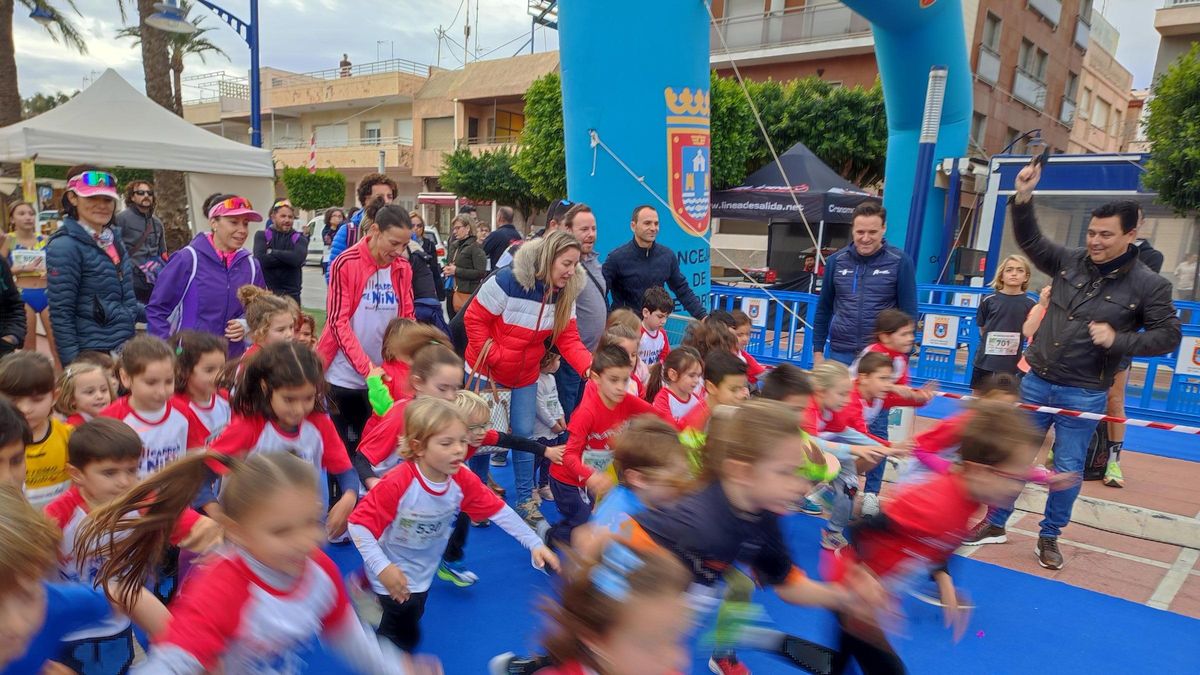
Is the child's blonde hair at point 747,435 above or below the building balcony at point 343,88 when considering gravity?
below

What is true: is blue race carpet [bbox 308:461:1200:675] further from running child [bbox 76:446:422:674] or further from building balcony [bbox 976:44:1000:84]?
building balcony [bbox 976:44:1000:84]

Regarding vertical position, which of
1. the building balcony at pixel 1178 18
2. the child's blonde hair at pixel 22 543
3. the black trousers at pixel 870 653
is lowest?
the black trousers at pixel 870 653

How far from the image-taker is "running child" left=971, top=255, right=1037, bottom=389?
233 inches

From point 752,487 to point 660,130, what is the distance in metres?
5.10

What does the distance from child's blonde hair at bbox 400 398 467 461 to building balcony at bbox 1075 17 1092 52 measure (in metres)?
36.1

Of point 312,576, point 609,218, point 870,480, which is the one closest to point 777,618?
point 870,480

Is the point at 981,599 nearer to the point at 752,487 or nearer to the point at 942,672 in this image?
the point at 942,672

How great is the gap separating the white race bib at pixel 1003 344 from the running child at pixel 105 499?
597 centimetres

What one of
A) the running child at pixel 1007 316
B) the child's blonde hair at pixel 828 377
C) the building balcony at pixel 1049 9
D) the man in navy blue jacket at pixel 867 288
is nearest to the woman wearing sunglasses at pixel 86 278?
the child's blonde hair at pixel 828 377

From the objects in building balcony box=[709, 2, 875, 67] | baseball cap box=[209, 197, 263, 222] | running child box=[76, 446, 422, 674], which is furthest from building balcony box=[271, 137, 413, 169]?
running child box=[76, 446, 422, 674]

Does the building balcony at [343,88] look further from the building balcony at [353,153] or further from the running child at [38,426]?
the running child at [38,426]

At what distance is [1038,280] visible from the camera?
53.6ft

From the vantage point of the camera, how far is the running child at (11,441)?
228 cm

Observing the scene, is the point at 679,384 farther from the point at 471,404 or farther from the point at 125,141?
the point at 125,141
